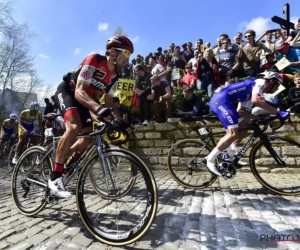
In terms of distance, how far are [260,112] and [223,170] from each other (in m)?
2.23

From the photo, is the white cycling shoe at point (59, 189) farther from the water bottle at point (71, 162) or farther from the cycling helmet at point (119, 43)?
the cycling helmet at point (119, 43)

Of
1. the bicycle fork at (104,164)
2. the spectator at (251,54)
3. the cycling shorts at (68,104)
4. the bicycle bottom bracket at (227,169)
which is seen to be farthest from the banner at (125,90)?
the bicycle fork at (104,164)

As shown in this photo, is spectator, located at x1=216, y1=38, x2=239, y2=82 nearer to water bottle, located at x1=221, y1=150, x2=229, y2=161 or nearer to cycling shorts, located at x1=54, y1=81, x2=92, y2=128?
water bottle, located at x1=221, y1=150, x2=229, y2=161

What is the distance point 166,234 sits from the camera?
117 inches

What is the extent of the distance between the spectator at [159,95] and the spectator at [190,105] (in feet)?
1.80

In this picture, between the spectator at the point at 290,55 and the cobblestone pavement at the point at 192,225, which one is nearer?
the cobblestone pavement at the point at 192,225

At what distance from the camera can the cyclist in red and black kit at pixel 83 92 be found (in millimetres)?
3273

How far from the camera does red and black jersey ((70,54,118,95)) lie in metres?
3.35

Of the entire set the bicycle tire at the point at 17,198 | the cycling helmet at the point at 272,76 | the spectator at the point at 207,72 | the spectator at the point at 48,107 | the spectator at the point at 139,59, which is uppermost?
the spectator at the point at 139,59

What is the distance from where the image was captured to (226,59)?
372 inches

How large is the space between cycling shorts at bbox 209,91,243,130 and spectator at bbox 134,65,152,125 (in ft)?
13.8

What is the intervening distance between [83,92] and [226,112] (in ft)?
9.10

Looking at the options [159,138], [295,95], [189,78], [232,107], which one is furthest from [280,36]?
[232,107]

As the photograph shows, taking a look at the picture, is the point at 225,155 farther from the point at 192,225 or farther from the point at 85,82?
the point at 85,82
